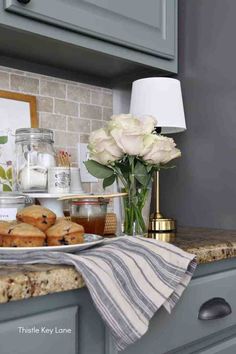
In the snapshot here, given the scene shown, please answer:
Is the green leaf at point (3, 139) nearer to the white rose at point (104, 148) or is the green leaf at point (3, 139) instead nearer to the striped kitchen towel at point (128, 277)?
the white rose at point (104, 148)

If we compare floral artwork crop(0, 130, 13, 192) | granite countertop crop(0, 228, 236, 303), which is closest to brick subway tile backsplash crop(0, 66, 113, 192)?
floral artwork crop(0, 130, 13, 192)

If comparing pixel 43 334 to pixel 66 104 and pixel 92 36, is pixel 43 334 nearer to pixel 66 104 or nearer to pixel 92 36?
pixel 92 36

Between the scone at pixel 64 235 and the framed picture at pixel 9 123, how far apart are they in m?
0.61

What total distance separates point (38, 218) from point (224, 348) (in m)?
0.57

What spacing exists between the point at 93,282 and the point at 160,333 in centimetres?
27

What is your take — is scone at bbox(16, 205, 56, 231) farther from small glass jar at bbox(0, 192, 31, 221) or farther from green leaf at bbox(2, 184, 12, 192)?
green leaf at bbox(2, 184, 12, 192)

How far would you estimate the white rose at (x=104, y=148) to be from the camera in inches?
48.4

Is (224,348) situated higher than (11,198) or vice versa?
(11,198)

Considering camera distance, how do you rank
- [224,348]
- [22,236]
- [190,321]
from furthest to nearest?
[224,348] → [190,321] → [22,236]

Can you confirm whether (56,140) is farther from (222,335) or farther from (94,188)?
(222,335)

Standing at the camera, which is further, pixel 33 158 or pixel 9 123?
pixel 9 123

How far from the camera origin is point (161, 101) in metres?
1.54

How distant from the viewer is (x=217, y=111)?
162 centimetres

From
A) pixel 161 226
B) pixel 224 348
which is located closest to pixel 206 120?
pixel 161 226
